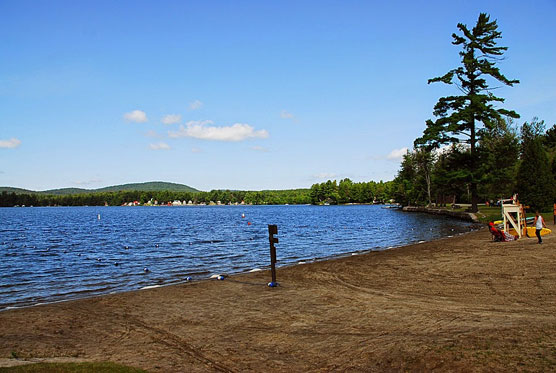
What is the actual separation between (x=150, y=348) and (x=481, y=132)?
4925 cm

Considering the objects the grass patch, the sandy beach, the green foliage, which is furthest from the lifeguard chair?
the grass patch

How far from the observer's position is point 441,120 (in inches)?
1950

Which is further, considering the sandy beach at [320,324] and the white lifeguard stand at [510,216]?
the white lifeguard stand at [510,216]

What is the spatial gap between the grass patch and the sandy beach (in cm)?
83

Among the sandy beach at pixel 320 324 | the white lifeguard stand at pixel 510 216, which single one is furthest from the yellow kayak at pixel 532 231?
the sandy beach at pixel 320 324

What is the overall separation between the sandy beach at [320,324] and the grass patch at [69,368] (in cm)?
83

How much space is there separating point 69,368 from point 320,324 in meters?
5.27

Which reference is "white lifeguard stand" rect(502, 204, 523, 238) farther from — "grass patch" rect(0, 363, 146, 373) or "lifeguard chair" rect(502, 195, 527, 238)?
"grass patch" rect(0, 363, 146, 373)

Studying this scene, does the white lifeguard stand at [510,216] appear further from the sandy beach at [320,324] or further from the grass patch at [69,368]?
the grass patch at [69,368]

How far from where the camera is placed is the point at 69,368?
6406 millimetres

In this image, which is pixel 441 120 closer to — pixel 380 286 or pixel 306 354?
pixel 380 286

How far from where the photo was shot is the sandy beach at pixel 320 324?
7.23 meters

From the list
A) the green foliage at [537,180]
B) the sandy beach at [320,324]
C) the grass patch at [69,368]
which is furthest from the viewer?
the green foliage at [537,180]

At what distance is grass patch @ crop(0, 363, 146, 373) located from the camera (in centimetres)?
615
